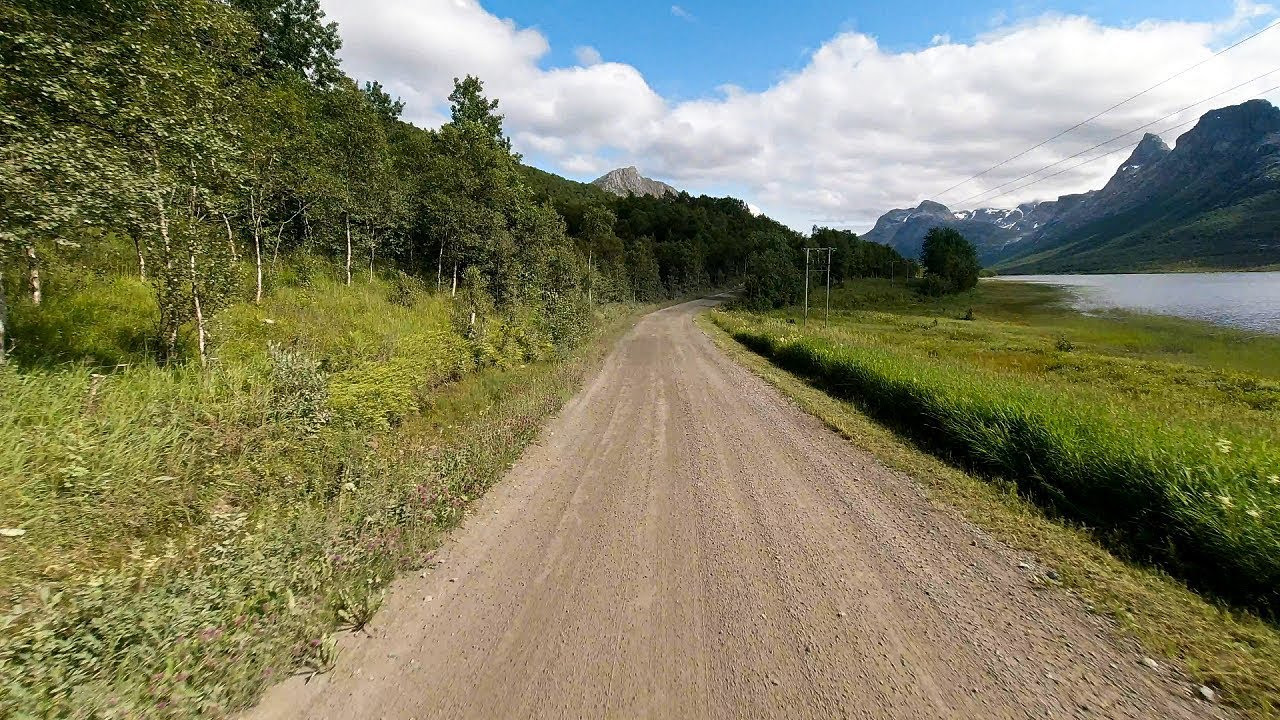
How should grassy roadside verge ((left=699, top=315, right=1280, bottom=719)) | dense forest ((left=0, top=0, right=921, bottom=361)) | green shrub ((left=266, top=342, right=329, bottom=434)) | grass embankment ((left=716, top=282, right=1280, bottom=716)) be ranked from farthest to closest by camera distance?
green shrub ((left=266, top=342, right=329, bottom=434)) < dense forest ((left=0, top=0, right=921, bottom=361)) < grass embankment ((left=716, top=282, right=1280, bottom=716)) < grassy roadside verge ((left=699, top=315, right=1280, bottom=719))

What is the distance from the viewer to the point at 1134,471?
19.7ft

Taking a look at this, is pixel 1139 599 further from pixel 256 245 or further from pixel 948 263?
pixel 948 263

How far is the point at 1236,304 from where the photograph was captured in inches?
2056

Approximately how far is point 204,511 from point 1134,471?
1092 cm

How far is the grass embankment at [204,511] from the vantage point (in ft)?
9.82

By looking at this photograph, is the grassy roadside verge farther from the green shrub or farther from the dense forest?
the dense forest

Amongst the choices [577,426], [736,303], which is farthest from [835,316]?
[577,426]

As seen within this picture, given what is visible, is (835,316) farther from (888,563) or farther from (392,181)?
(888,563)

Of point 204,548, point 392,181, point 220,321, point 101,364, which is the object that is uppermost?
point 392,181

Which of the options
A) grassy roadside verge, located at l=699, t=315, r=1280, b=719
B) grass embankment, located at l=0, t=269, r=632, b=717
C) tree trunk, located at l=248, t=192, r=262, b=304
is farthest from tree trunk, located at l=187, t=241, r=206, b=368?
grassy roadside verge, located at l=699, t=315, r=1280, b=719

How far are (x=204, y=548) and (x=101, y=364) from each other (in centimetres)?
534

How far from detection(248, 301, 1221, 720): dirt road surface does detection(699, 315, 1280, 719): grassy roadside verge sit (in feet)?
0.92

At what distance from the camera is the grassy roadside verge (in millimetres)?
3480

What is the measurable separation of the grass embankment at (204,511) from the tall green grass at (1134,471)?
807 cm
